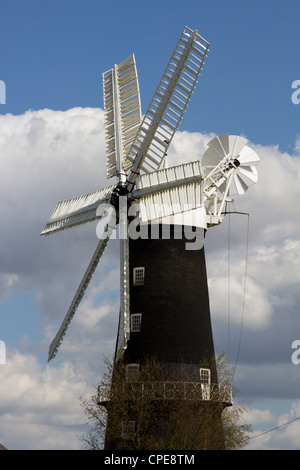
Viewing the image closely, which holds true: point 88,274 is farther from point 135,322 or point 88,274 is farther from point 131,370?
point 131,370

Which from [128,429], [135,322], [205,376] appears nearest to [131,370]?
[135,322]

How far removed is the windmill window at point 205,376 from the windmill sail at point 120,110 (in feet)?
37.2

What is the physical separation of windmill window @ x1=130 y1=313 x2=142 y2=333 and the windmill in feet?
0.17

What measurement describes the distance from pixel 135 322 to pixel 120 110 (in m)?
12.0

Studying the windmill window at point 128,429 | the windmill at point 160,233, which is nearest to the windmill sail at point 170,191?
the windmill at point 160,233

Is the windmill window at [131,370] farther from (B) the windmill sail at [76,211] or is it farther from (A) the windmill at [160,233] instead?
(B) the windmill sail at [76,211]

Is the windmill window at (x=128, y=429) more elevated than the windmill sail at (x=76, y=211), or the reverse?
the windmill sail at (x=76, y=211)

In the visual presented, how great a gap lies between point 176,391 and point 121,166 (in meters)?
12.1

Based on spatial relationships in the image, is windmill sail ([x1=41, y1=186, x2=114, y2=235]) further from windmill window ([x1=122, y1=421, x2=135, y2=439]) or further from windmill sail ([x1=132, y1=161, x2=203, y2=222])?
windmill window ([x1=122, y1=421, x2=135, y2=439])

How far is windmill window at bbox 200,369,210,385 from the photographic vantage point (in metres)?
44.2

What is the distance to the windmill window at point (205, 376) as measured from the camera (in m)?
44.2

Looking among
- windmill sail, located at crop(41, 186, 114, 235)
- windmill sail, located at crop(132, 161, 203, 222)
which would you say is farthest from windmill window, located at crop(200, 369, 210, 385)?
windmill sail, located at crop(41, 186, 114, 235)

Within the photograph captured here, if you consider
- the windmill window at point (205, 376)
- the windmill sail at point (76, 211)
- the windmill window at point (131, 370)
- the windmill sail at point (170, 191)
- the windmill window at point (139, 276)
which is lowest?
the windmill window at point (205, 376)

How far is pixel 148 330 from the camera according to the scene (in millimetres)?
44594
